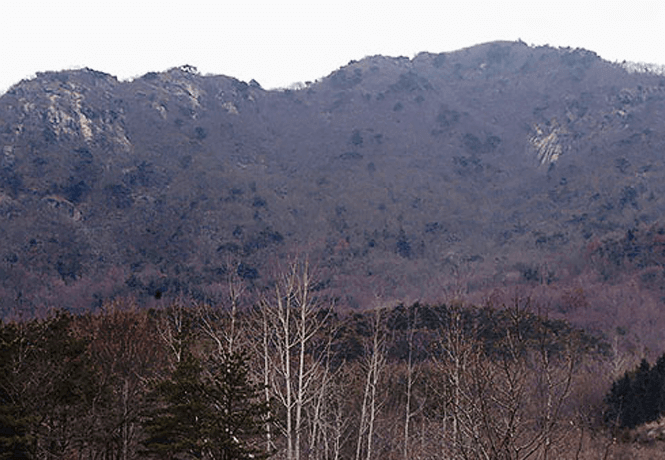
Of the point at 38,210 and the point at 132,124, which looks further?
the point at 132,124

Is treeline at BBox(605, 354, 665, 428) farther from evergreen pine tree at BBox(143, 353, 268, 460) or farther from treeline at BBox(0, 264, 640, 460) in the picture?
evergreen pine tree at BBox(143, 353, 268, 460)

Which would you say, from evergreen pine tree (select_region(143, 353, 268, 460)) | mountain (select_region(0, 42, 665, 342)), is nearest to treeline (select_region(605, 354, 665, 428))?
evergreen pine tree (select_region(143, 353, 268, 460))

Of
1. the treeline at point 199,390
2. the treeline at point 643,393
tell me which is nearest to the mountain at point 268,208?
the treeline at point 643,393

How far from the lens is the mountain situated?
122m

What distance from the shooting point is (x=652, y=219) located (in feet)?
465

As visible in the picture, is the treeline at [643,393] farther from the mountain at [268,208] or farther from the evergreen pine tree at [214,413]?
the mountain at [268,208]

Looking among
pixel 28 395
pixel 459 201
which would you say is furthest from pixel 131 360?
pixel 459 201

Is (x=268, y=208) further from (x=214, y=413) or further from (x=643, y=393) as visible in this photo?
(x=214, y=413)

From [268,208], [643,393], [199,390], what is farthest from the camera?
[268,208]

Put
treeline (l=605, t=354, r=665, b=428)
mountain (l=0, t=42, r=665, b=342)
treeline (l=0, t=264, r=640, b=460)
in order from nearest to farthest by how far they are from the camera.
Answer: treeline (l=0, t=264, r=640, b=460)
treeline (l=605, t=354, r=665, b=428)
mountain (l=0, t=42, r=665, b=342)

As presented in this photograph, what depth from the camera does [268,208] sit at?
160625 millimetres

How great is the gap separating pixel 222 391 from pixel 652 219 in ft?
490

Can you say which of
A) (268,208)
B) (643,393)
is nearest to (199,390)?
(643,393)

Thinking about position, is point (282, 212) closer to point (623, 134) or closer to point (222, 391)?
point (623, 134)
